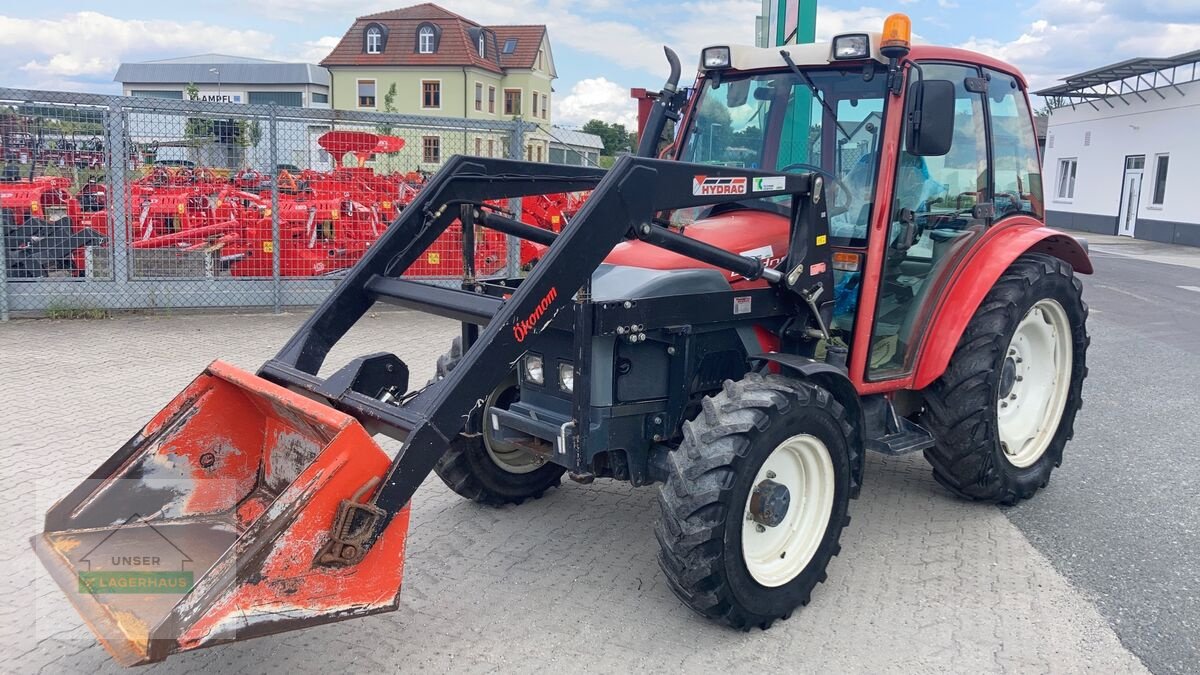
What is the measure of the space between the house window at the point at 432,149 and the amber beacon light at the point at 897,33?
7888mm

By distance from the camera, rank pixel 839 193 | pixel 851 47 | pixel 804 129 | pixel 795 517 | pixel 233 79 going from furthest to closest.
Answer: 1. pixel 233 79
2. pixel 804 129
3. pixel 839 193
4. pixel 851 47
5. pixel 795 517

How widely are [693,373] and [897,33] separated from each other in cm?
168

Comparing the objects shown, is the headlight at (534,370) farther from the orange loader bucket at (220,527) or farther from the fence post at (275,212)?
the fence post at (275,212)

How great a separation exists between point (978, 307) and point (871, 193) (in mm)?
907

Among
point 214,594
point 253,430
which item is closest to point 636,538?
point 253,430

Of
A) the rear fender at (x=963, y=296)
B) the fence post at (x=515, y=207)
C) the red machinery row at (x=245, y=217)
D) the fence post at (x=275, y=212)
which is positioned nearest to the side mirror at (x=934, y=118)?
the rear fender at (x=963, y=296)

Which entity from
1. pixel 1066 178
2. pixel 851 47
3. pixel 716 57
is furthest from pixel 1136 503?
pixel 1066 178

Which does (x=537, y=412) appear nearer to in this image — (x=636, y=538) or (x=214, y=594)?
(x=636, y=538)

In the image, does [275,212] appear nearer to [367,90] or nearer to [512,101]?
[367,90]

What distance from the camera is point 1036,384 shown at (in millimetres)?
5168

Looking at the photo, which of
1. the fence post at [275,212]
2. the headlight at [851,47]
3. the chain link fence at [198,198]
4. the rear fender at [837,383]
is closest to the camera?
the rear fender at [837,383]

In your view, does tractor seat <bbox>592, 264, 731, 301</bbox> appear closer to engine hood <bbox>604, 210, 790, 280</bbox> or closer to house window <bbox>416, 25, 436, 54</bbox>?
engine hood <bbox>604, 210, 790, 280</bbox>

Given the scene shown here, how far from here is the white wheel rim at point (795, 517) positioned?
3637mm

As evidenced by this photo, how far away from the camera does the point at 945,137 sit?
3922 millimetres
